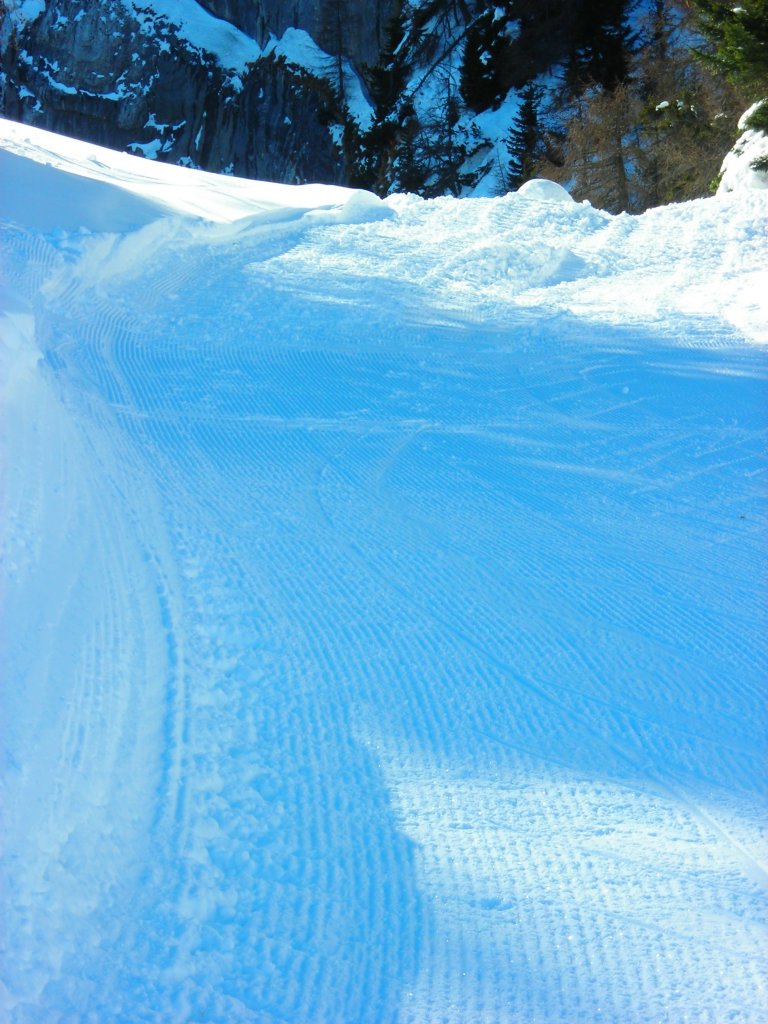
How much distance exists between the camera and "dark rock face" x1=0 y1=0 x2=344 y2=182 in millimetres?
35906

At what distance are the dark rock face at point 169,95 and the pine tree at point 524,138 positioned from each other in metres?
8.57

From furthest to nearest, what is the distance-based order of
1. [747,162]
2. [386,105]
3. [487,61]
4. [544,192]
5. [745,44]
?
[386,105], [487,61], [745,44], [747,162], [544,192]

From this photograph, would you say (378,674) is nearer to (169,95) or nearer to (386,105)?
(386,105)

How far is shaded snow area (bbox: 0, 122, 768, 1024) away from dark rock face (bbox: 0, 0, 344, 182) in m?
31.4

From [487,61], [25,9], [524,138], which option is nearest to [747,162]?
[524,138]

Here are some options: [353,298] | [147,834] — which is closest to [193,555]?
[147,834]

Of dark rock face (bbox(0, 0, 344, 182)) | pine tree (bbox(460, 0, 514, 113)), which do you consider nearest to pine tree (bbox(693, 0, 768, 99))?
pine tree (bbox(460, 0, 514, 113))

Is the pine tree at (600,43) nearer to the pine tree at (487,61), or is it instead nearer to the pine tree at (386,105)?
the pine tree at (487,61)

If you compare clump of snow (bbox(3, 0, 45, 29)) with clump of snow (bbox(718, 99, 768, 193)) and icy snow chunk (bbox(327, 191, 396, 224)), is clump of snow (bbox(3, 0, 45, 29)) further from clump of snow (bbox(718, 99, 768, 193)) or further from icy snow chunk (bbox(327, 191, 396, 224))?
clump of snow (bbox(718, 99, 768, 193))

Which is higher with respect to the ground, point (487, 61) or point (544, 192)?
point (487, 61)

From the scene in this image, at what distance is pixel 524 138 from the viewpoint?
1136 inches

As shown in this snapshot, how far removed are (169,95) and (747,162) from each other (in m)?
30.9

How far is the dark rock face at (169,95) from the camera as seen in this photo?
3591 cm

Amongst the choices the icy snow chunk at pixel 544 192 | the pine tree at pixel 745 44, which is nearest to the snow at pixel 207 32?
the pine tree at pixel 745 44
